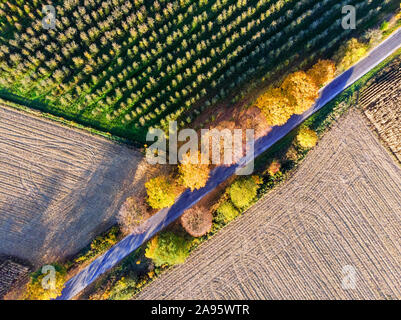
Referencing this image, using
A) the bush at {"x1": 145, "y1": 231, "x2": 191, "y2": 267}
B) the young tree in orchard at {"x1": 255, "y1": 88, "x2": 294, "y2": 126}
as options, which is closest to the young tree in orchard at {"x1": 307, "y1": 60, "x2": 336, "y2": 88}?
the young tree in orchard at {"x1": 255, "y1": 88, "x2": 294, "y2": 126}

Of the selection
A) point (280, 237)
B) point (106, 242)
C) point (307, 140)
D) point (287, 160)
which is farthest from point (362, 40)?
point (106, 242)

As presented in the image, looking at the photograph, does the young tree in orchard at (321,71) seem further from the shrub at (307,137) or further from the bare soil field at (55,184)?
the bare soil field at (55,184)

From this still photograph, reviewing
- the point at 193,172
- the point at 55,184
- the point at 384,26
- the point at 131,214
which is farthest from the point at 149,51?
the point at 384,26

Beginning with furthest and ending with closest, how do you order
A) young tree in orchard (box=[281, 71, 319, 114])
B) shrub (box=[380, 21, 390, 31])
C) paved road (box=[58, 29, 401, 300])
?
shrub (box=[380, 21, 390, 31]), paved road (box=[58, 29, 401, 300]), young tree in orchard (box=[281, 71, 319, 114])

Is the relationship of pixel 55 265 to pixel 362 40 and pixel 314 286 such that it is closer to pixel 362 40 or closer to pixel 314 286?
pixel 314 286

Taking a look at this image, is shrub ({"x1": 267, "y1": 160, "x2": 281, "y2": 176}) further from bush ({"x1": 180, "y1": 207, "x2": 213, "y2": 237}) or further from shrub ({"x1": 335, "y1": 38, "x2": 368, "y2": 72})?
shrub ({"x1": 335, "y1": 38, "x2": 368, "y2": 72})

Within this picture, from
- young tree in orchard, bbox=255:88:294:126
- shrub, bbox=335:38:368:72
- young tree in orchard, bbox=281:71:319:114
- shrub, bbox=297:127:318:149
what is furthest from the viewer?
shrub, bbox=297:127:318:149

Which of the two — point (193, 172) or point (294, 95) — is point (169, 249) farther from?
point (294, 95)
